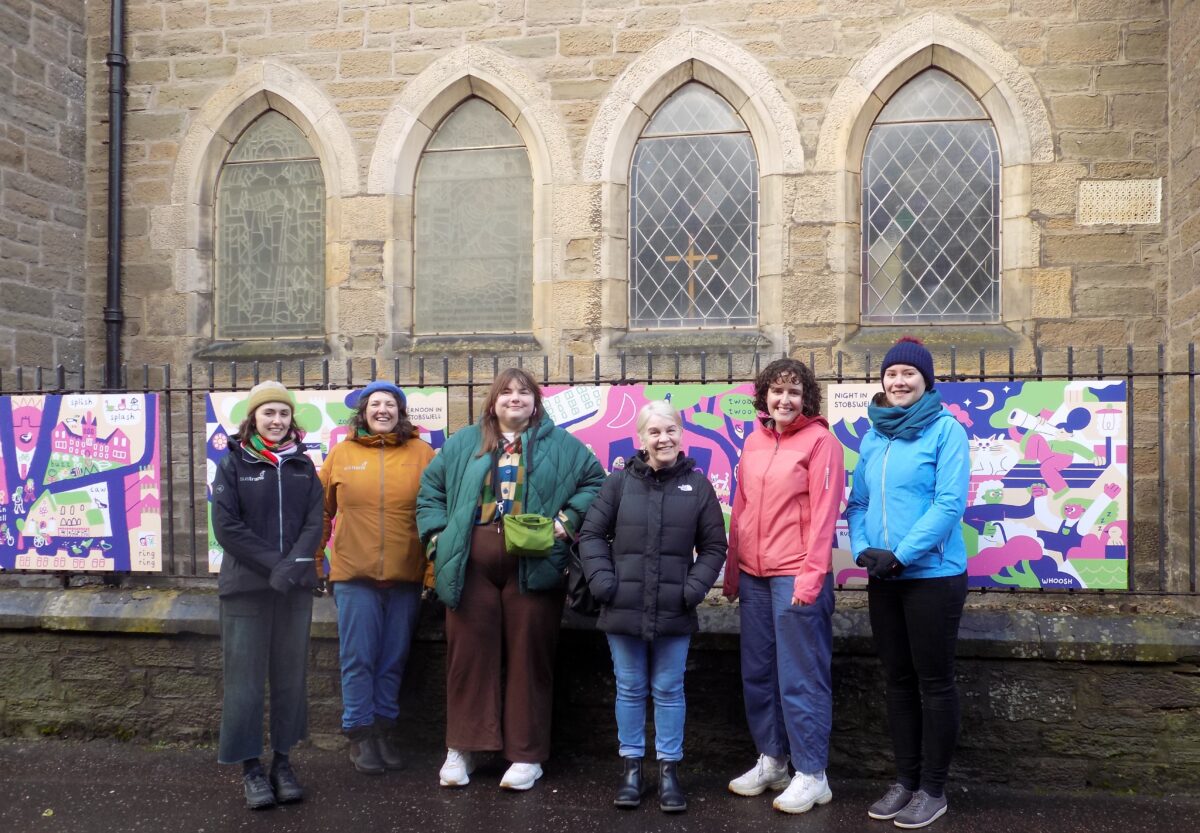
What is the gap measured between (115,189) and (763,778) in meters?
6.47

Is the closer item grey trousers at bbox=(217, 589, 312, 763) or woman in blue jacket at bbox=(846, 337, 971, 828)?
woman in blue jacket at bbox=(846, 337, 971, 828)

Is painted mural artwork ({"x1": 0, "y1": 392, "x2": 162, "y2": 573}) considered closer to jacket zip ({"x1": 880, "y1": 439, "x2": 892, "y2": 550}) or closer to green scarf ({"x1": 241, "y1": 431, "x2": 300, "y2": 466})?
green scarf ({"x1": 241, "y1": 431, "x2": 300, "y2": 466})

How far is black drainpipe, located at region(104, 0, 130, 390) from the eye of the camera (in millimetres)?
7773

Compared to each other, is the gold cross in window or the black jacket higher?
the gold cross in window

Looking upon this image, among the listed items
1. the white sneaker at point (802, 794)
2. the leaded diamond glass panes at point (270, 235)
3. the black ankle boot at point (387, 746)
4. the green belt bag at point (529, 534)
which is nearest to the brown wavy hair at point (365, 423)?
the green belt bag at point (529, 534)

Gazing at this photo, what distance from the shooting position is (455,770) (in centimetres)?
434

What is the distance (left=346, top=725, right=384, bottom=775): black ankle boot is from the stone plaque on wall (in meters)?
5.51

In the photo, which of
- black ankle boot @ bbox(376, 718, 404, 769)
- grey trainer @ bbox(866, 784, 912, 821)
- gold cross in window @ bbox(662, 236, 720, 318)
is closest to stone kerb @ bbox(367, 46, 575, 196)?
gold cross in window @ bbox(662, 236, 720, 318)

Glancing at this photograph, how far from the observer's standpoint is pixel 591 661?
4727 millimetres

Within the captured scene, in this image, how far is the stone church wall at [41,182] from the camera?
283 inches

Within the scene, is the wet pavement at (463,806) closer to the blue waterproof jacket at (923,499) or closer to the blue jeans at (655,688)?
the blue jeans at (655,688)

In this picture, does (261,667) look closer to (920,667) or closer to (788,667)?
(788,667)

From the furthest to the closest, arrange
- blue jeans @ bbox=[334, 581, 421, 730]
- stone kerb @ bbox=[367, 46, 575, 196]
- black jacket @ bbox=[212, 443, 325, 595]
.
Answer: stone kerb @ bbox=[367, 46, 575, 196]
blue jeans @ bbox=[334, 581, 421, 730]
black jacket @ bbox=[212, 443, 325, 595]

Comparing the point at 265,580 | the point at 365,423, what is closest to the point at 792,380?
the point at 365,423
